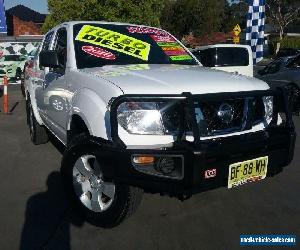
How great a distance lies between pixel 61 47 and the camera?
491 centimetres

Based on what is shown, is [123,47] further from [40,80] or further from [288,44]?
[288,44]

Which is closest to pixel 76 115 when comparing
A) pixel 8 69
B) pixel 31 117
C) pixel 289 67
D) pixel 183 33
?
pixel 31 117

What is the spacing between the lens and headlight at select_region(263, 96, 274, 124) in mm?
3899

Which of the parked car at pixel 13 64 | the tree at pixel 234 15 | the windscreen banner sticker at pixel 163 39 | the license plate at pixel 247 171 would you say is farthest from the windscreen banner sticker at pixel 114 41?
the tree at pixel 234 15

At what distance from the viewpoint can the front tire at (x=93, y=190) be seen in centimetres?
339

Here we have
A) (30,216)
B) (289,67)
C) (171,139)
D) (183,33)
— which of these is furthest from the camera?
(183,33)

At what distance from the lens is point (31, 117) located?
6.49 m

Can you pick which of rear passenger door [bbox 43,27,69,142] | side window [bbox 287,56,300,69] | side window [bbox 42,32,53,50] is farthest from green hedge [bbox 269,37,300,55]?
rear passenger door [bbox 43,27,69,142]

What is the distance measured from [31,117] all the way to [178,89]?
150 inches

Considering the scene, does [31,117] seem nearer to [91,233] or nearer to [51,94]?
[51,94]

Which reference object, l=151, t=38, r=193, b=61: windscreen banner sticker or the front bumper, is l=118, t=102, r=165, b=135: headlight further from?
l=151, t=38, r=193, b=61: windscreen banner sticker

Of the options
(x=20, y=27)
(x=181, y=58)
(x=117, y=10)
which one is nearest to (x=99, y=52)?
(x=181, y=58)

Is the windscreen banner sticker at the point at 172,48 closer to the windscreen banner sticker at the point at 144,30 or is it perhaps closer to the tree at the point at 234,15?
the windscreen banner sticker at the point at 144,30

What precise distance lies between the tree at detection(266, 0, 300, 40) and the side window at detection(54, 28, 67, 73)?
51266 millimetres
